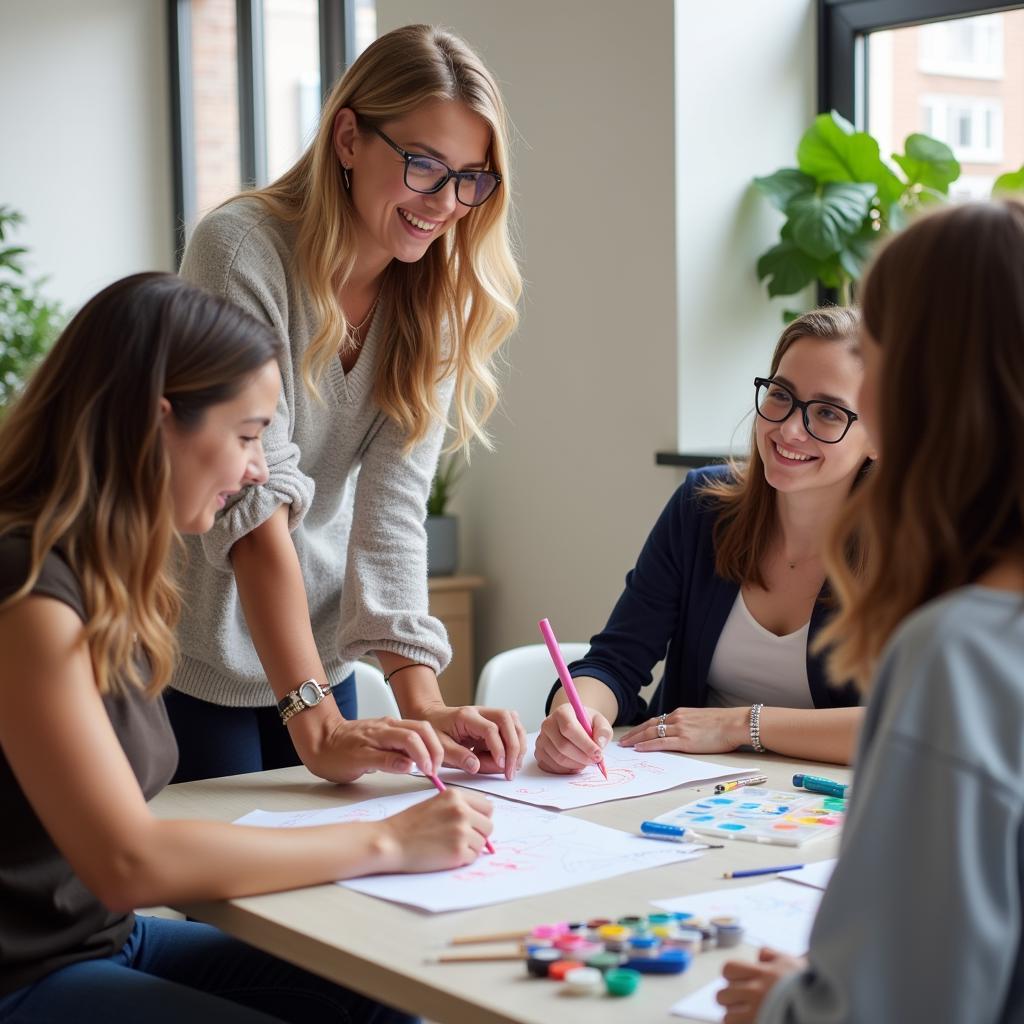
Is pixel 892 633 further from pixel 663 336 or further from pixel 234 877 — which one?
pixel 663 336

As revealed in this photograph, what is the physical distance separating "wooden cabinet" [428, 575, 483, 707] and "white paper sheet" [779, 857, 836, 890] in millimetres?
2500

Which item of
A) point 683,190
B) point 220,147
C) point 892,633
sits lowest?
point 892,633

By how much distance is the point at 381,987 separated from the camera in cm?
106

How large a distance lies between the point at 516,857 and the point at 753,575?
33.2 inches

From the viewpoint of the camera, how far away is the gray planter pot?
12.3 ft

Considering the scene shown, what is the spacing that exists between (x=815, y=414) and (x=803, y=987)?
1181 millimetres

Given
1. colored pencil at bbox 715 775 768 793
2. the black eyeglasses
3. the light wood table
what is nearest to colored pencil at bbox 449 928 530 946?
the light wood table

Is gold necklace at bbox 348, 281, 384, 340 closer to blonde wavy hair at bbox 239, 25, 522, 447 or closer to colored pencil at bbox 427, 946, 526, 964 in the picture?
blonde wavy hair at bbox 239, 25, 522, 447

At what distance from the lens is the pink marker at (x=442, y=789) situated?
1.32 meters

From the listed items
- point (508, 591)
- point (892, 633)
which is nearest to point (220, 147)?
point (508, 591)

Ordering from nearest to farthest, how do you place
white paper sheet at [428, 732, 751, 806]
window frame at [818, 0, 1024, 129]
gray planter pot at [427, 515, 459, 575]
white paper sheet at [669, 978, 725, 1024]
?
white paper sheet at [669, 978, 725, 1024] → white paper sheet at [428, 732, 751, 806] → window frame at [818, 0, 1024, 129] → gray planter pot at [427, 515, 459, 575]

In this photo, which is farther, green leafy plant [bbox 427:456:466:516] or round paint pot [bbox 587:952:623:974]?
green leafy plant [bbox 427:456:466:516]

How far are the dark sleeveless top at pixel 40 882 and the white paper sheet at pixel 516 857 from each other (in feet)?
0.72

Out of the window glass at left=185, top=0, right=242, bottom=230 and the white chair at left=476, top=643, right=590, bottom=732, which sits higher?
the window glass at left=185, top=0, right=242, bottom=230
